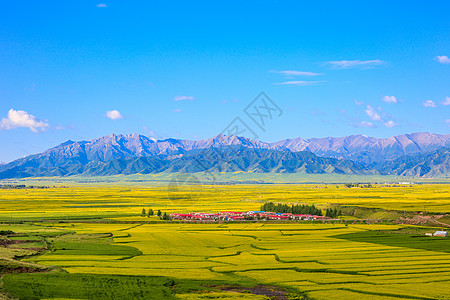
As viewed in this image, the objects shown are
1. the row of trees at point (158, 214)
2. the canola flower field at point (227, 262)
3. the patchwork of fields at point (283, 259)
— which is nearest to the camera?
the canola flower field at point (227, 262)

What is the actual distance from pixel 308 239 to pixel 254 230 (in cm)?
1458

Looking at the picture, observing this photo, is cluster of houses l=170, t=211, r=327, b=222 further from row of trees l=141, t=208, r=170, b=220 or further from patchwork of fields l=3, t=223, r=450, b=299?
patchwork of fields l=3, t=223, r=450, b=299

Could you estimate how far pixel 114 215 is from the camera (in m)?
102

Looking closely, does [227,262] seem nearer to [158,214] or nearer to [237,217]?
[237,217]

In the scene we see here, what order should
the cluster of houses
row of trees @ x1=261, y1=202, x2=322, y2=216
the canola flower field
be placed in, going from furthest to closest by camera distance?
1. row of trees @ x1=261, y1=202, x2=322, y2=216
2. the cluster of houses
3. the canola flower field

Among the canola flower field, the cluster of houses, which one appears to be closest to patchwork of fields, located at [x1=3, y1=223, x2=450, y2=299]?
the canola flower field

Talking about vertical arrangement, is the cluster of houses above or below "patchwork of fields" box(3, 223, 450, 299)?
below

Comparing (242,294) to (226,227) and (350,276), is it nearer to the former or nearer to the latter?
(350,276)

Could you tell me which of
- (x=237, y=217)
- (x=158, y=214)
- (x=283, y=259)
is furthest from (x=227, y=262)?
(x=158, y=214)

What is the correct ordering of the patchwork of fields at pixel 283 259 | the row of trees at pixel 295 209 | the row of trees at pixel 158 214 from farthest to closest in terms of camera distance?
the row of trees at pixel 295 209
the row of trees at pixel 158 214
the patchwork of fields at pixel 283 259

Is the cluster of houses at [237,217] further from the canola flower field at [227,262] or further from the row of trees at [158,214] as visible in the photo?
the canola flower field at [227,262]

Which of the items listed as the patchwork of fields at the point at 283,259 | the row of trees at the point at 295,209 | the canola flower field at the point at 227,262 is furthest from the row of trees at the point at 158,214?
the row of trees at the point at 295,209

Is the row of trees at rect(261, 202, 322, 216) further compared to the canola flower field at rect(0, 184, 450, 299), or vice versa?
the row of trees at rect(261, 202, 322, 216)

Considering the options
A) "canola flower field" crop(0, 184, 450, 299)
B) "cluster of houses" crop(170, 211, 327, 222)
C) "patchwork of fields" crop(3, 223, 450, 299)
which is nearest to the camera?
"canola flower field" crop(0, 184, 450, 299)
